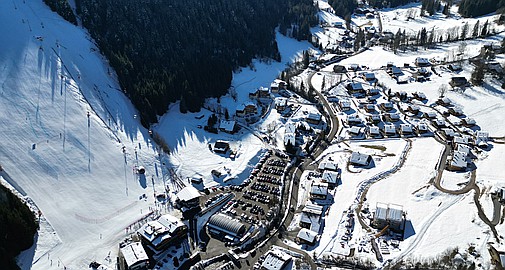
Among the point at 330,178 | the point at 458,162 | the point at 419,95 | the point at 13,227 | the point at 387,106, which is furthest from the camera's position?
the point at 419,95

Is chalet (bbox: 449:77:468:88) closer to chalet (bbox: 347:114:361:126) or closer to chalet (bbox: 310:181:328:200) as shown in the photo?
chalet (bbox: 347:114:361:126)

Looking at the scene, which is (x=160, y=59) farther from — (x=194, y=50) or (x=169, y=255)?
(x=169, y=255)

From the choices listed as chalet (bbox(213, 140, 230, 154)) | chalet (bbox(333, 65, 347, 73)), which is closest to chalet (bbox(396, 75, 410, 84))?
chalet (bbox(333, 65, 347, 73))

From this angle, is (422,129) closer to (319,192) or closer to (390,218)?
(319,192)

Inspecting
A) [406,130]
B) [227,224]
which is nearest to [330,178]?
[227,224]

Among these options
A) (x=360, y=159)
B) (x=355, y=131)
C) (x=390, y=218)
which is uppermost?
(x=390, y=218)

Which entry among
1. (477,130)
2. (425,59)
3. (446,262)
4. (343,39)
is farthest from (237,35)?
(446,262)
